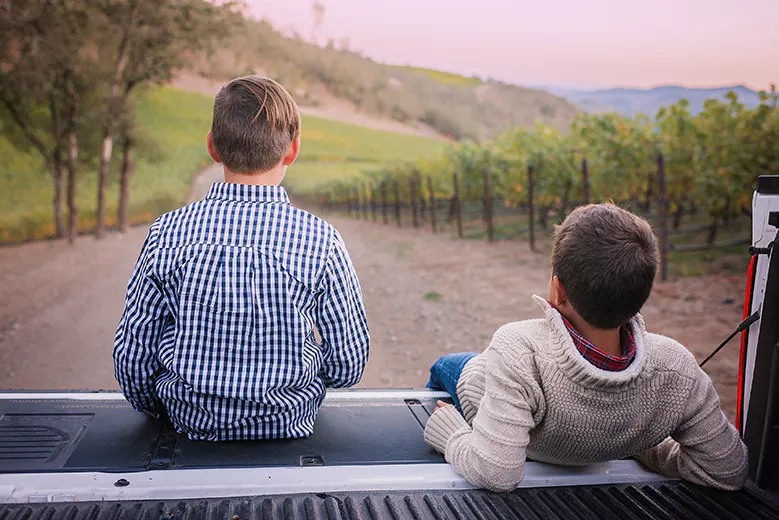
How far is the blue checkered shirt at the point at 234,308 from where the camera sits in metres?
1.25

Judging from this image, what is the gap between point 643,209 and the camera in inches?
327

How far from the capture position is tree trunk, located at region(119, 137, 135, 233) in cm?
797

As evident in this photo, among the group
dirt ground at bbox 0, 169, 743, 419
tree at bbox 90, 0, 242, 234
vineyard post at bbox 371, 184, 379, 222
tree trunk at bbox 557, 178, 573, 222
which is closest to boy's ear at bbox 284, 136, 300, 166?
dirt ground at bbox 0, 169, 743, 419

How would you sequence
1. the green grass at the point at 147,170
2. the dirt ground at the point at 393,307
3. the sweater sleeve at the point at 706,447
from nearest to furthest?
1. the sweater sleeve at the point at 706,447
2. the dirt ground at the point at 393,307
3. the green grass at the point at 147,170

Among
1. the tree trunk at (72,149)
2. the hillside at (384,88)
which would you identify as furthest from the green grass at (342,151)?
the tree trunk at (72,149)

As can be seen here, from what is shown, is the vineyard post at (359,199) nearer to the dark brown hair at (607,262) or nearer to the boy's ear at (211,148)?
the boy's ear at (211,148)

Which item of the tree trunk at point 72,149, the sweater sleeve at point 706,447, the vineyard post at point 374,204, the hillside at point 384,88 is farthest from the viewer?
the vineyard post at point 374,204

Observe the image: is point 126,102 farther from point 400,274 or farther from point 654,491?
point 654,491

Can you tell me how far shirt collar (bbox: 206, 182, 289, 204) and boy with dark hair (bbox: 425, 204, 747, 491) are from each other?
1.66 ft

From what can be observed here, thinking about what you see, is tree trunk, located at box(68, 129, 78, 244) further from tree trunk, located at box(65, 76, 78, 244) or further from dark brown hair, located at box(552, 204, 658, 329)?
dark brown hair, located at box(552, 204, 658, 329)

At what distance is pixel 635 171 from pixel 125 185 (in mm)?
5869

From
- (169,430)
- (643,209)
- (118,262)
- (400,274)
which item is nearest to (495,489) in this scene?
(169,430)

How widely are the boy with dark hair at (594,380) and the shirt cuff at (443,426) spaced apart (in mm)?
80

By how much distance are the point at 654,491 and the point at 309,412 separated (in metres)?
0.70
